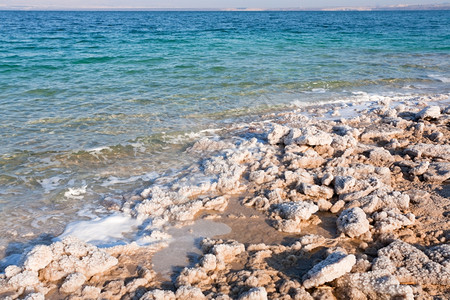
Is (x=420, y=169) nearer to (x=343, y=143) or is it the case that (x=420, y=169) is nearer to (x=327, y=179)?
(x=343, y=143)

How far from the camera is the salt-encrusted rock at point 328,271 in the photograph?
12.0 ft

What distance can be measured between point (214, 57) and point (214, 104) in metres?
9.07

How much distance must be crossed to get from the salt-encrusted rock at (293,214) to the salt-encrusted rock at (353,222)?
0.40m

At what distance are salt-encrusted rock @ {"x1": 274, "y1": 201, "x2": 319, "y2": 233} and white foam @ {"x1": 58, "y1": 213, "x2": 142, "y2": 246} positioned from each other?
1.99 m

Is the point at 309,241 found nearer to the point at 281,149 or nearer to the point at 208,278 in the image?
the point at 208,278

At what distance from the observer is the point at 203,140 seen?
7.90 meters

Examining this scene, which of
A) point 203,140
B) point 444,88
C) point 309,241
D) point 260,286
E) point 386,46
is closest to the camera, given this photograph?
point 260,286

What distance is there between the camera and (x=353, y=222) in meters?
4.66

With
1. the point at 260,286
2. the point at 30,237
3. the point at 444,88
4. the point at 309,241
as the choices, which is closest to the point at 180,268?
the point at 260,286

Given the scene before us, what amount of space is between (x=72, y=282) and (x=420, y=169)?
5.46 meters

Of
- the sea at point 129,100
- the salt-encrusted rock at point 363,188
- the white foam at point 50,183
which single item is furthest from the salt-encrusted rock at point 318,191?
the white foam at point 50,183

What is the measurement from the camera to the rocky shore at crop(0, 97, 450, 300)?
3.72 meters

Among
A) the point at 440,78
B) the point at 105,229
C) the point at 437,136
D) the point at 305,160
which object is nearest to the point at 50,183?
the point at 105,229

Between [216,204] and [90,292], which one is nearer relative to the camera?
[90,292]
